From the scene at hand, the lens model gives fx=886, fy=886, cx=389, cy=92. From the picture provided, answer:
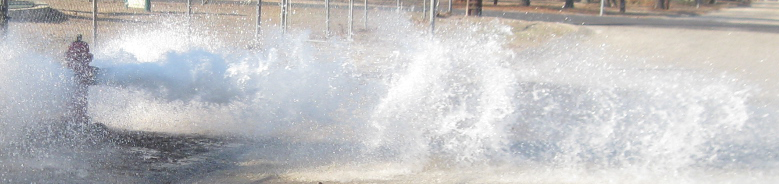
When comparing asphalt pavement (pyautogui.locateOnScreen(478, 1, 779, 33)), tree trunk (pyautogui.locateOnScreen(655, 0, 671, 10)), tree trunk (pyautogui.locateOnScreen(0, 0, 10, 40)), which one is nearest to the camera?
tree trunk (pyautogui.locateOnScreen(0, 0, 10, 40))

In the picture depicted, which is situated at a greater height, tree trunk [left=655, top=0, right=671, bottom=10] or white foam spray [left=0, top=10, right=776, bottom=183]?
white foam spray [left=0, top=10, right=776, bottom=183]

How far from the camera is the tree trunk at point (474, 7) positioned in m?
25.1

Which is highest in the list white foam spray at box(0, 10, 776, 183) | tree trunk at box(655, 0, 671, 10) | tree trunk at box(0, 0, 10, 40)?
tree trunk at box(0, 0, 10, 40)

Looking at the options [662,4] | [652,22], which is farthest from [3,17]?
[662,4]

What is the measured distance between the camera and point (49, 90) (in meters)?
9.10

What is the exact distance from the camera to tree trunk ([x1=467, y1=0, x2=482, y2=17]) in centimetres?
→ 2514

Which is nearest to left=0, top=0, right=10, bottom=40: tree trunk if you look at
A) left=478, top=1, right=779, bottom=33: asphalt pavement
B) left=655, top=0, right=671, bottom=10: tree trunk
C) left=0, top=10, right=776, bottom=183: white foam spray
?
left=0, top=10, right=776, bottom=183: white foam spray

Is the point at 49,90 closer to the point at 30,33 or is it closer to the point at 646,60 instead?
the point at 30,33

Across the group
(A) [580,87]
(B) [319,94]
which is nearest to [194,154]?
(B) [319,94]

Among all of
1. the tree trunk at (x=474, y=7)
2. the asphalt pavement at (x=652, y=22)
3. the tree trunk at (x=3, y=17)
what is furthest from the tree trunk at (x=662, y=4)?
the tree trunk at (x=3, y=17)

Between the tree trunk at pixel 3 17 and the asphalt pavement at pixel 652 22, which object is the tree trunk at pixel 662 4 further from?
the tree trunk at pixel 3 17

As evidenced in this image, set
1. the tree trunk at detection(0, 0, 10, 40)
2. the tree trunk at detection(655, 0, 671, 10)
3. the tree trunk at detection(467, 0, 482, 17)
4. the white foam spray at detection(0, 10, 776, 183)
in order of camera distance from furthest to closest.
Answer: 1. the tree trunk at detection(655, 0, 671, 10)
2. the tree trunk at detection(467, 0, 482, 17)
3. the tree trunk at detection(0, 0, 10, 40)
4. the white foam spray at detection(0, 10, 776, 183)

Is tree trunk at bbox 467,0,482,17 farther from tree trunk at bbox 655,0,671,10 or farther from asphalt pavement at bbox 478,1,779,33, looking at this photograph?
tree trunk at bbox 655,0,671,10

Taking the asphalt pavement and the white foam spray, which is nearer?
the white foam spray
